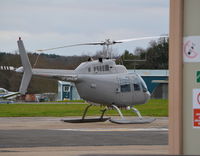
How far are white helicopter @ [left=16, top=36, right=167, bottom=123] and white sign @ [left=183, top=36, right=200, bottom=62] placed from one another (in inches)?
853

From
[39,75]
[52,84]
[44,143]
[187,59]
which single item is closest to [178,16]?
[187,59]

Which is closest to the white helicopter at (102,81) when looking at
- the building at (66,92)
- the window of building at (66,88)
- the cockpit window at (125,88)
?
the cockpit window at (125,88)

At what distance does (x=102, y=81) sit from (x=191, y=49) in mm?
22556

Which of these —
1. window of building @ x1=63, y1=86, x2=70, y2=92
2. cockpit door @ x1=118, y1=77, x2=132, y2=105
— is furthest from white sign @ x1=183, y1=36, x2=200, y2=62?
window of building @ x1=63, y1=86, x2=70, y2=92

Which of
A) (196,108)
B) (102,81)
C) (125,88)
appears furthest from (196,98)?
(125,88)

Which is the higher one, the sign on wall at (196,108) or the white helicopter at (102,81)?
the sign on wall at (196,108)

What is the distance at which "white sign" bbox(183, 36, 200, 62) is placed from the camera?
25.7ft

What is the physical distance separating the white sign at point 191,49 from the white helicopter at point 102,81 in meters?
21.7

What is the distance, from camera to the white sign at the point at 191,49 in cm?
784

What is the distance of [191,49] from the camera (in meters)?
7.86

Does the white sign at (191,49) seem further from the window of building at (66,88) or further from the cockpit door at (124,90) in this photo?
the window of building at (66,88)

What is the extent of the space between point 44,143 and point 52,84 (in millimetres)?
103706

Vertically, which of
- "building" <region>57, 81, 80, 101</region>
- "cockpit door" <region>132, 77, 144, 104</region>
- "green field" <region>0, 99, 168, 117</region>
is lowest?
"building" <region>57, 81, 80, 101</region>

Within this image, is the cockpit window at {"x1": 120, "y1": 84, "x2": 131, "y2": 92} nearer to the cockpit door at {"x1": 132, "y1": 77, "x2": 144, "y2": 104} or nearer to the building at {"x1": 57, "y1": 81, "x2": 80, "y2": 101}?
the cockpit door at {"x1": 132, "y1": 77, "x2": 144, "y2": 104}
